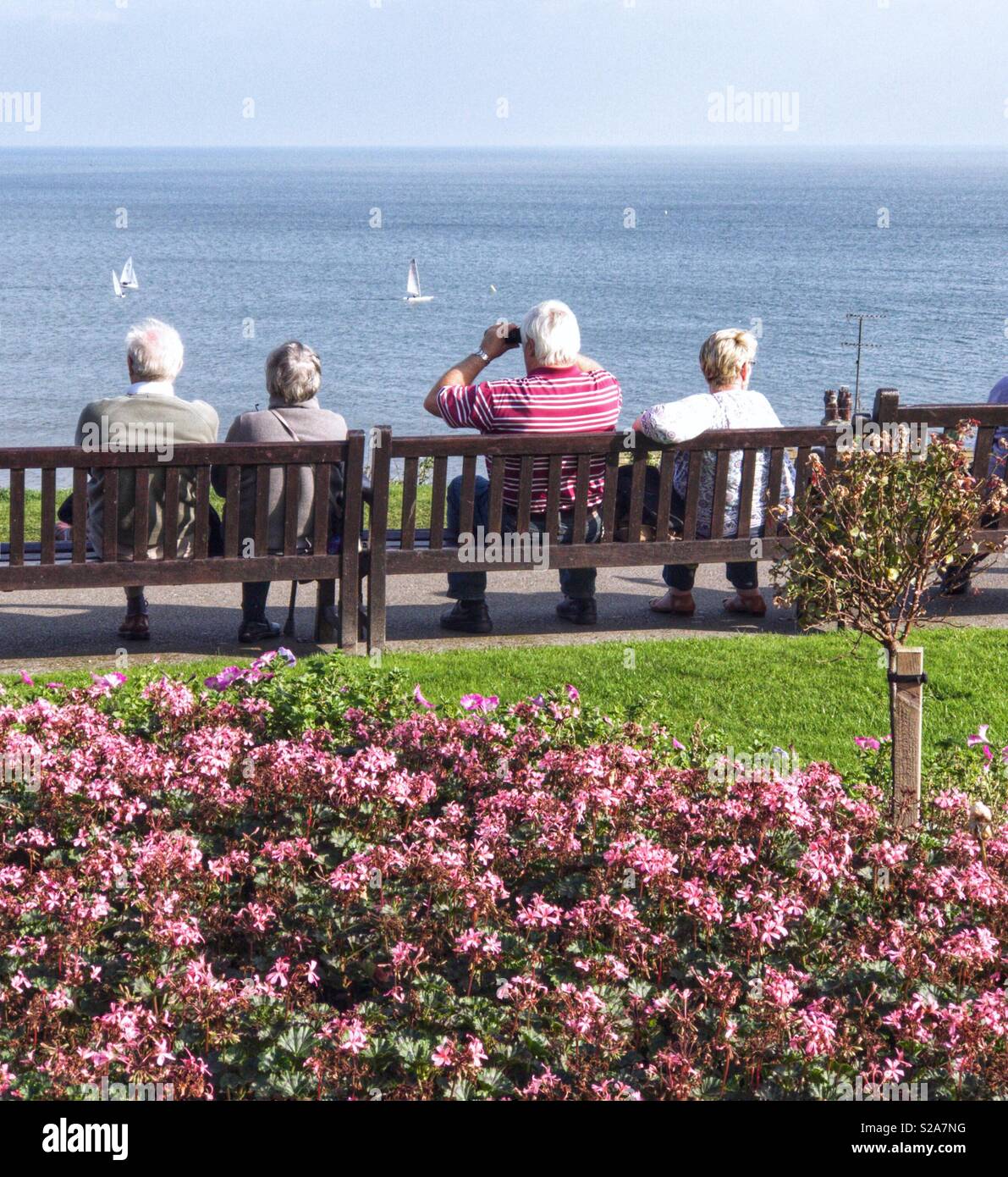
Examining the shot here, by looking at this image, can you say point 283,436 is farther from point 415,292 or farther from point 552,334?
point 415,292

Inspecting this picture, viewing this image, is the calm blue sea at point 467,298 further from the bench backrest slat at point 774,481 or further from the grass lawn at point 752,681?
the grass lawn at point 752,681

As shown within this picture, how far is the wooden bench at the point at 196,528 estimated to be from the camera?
659cm

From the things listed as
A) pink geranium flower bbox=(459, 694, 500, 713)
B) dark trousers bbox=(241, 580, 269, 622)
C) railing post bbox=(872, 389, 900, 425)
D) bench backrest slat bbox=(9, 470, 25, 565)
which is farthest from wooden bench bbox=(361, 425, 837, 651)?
pink geranium flower bbox=(459, 694, 500, 713)

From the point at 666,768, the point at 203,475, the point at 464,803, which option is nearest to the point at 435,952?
the point at 464,803

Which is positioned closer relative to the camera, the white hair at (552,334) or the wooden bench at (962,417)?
the white hair at (552,334)

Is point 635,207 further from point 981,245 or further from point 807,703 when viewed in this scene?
point 807,703

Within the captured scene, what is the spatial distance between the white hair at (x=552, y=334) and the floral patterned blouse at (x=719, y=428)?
0.48 meters

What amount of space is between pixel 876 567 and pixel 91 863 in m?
2.30

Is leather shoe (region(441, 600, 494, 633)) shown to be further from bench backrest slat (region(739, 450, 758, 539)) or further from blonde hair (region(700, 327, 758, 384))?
blonde hair (region(700, 327, 758, 384))

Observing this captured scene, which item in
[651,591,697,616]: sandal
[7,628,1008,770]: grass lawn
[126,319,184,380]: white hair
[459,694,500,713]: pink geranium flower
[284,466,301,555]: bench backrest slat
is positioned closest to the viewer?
[459,694,500,713]: pink geranium flower

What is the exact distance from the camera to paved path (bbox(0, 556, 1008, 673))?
7109 mm

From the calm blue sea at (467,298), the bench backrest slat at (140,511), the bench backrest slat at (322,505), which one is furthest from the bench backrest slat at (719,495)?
the calm blue sea at (467,298)

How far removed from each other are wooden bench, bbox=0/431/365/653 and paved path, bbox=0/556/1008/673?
1.27ft

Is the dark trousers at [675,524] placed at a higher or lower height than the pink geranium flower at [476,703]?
higher
